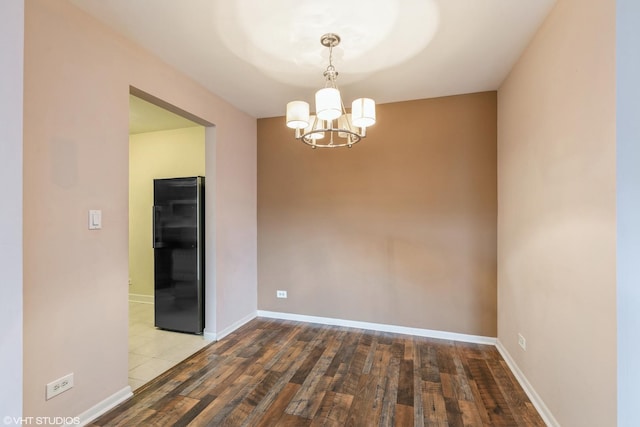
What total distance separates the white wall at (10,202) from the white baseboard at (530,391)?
282 cm

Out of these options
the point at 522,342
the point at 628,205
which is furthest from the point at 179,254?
the point at 628,205

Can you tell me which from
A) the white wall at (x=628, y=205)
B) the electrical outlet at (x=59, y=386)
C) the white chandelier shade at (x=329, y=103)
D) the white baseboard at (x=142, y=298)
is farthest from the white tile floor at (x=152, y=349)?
the white wall at (x=628, y=205)

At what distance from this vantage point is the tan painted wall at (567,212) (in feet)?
4.39

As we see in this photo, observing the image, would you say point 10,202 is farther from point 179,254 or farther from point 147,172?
point 147,172

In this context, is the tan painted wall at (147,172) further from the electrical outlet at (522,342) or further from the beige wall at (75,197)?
the electrical outlet at (522,342)

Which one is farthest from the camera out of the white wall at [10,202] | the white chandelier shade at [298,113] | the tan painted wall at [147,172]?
the tan painted wall at [147,172]

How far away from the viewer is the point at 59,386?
1.72 meters

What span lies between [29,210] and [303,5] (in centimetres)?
204

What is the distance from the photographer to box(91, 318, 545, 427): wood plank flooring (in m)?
1.92

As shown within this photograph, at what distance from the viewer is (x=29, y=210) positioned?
5.15 feet

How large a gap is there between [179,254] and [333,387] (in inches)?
89.4

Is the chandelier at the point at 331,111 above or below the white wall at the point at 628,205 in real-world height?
above

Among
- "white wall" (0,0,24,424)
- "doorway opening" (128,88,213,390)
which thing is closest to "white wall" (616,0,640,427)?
"white wall" (0,0,24,424)

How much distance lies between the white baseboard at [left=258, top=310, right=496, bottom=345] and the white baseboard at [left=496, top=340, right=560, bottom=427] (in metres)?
0.28
